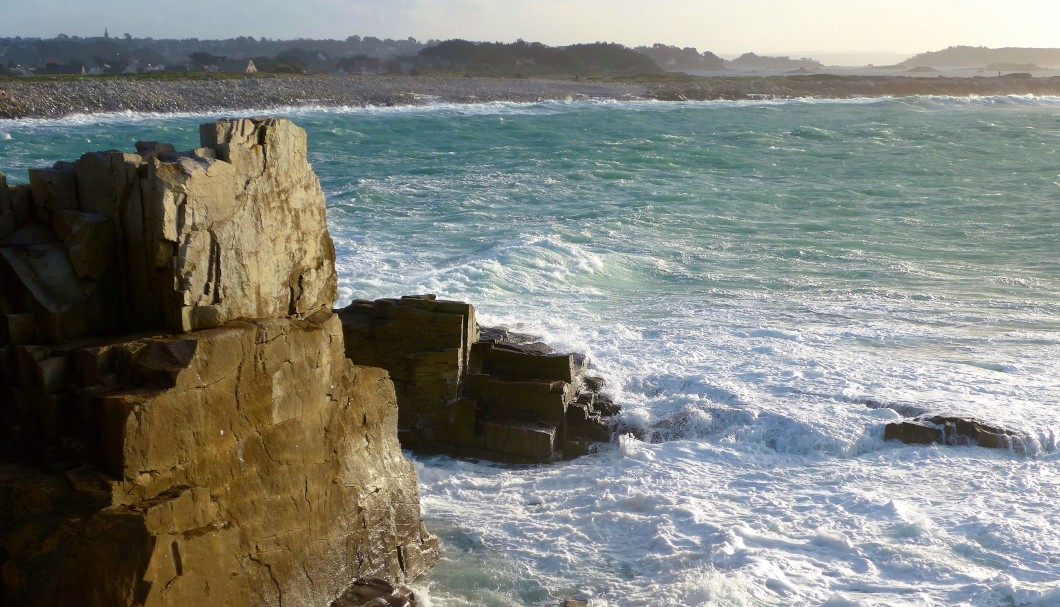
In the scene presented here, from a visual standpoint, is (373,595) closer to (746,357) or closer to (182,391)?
(182,391)

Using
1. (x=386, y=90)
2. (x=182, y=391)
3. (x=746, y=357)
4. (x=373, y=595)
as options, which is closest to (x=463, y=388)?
(x=373, y=595)

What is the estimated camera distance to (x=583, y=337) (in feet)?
34.3

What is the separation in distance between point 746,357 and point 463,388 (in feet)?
11.0

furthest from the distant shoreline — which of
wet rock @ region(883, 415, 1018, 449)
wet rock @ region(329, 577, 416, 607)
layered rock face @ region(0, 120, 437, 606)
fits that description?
wet rock @ region(329, 577, 416, 607)

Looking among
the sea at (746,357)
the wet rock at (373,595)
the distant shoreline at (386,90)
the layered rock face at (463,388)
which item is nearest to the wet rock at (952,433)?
the sea at (746,357)

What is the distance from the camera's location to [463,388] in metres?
7.77

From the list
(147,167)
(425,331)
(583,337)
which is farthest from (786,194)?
(147,167)

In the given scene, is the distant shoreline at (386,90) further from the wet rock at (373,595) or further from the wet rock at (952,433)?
the wet rock at (373,595)

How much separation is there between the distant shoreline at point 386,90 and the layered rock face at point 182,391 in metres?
36.0

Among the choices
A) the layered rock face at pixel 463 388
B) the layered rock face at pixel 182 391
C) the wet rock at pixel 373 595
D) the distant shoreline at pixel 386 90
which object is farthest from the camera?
the distant shoreline at pixel 386 90

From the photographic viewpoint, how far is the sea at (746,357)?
233 inches

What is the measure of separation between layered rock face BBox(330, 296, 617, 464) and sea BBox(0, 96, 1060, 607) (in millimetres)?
225

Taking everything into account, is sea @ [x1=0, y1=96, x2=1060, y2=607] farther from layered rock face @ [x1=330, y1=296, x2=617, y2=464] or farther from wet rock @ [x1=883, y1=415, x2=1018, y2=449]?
layered rock face @ [x1=330, y1=296, x2=617, y2=464]

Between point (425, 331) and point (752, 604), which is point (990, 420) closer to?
point (752, 604)
